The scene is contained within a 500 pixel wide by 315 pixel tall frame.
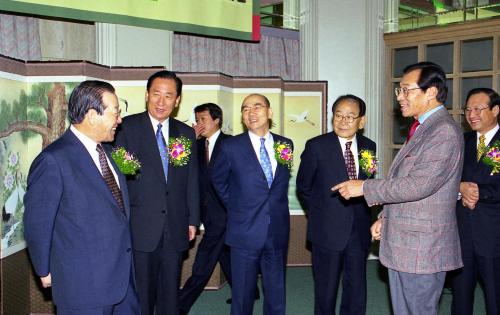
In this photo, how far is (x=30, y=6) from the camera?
4344mm

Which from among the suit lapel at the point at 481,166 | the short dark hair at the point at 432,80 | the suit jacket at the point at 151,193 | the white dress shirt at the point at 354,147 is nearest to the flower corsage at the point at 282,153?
the white dress shirt at the point at 354,147

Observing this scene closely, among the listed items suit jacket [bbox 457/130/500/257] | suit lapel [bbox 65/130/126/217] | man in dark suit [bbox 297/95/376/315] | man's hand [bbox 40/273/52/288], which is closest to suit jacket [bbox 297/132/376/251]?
man in dark suit [bbox 297/95/376/315]

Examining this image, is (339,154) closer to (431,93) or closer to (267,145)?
(267,145)

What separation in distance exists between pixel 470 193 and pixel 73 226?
99.5 inches

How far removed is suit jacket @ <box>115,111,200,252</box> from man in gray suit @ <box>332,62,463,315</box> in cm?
127

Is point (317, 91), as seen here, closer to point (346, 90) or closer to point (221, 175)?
point (346, 90)

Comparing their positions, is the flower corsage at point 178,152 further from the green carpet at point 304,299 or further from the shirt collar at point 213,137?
the green carpet at point 304,299

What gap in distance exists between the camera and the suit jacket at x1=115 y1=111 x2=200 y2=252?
3348mm

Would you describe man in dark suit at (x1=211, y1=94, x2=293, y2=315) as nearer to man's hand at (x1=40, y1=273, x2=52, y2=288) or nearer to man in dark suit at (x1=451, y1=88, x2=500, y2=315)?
man in dark suit at (x1=451, y1=88, x2=500, y2=315)

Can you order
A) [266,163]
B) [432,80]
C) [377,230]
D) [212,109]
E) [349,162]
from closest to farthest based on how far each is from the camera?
[432,80], [377,230], [266,163], [349,162], [212,109]

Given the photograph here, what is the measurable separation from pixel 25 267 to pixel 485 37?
16.8 ft

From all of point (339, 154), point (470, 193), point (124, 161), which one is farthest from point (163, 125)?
point (470, 193)

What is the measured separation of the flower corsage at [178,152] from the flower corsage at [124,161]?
0.35m

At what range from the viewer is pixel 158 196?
338cm
